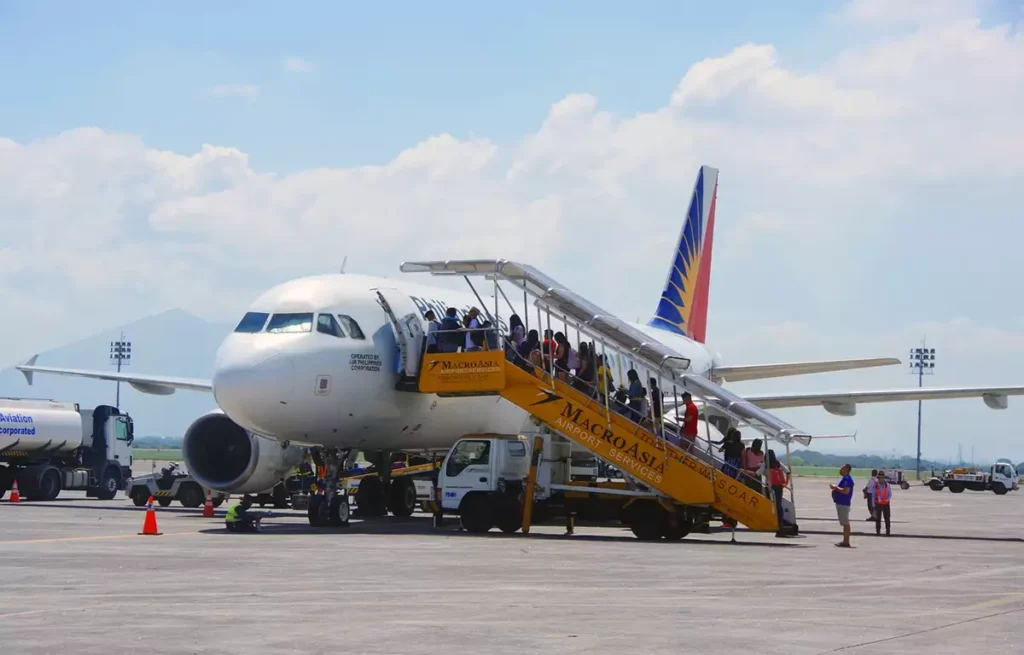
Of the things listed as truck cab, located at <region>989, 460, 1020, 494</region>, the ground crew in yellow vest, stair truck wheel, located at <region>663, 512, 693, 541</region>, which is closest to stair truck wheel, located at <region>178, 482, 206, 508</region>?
the ground crew in yellow vest

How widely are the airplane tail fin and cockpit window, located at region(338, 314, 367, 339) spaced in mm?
16484

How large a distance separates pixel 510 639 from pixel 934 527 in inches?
895

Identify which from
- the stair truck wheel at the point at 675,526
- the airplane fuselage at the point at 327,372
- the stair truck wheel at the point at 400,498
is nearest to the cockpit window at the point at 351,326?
the airplane fuselage at the point at 327,372

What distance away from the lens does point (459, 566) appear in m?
17.2

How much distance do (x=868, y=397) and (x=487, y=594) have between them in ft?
65.5

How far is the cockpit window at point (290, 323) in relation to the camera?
928 inches

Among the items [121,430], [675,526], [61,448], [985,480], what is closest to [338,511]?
[675,526]

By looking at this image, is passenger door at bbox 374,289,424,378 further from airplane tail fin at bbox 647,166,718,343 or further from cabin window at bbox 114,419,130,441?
cabin window at bbox 114,419,130,441

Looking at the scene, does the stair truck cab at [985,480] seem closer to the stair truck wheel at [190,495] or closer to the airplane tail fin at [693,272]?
the airplane tail fin at [693,272]

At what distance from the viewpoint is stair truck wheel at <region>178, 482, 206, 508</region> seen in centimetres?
3381

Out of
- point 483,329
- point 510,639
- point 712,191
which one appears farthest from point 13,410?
point 510,639

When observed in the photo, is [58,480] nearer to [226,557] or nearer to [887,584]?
[226,557]

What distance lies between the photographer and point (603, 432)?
24.1 m

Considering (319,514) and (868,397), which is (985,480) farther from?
(319,514)
